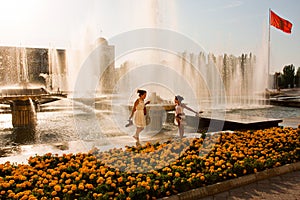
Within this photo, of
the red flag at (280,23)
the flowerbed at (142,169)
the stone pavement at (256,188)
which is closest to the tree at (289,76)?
the red flag at (280,23)

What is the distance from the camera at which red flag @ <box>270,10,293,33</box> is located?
24.9 metres

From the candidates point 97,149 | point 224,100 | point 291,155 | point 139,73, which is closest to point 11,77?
point 139,73

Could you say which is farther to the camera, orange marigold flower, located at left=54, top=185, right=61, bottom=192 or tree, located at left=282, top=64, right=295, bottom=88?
tree, located at left=282, top=64, right=295, bottom=88

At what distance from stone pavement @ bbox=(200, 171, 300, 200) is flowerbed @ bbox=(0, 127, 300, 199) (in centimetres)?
28

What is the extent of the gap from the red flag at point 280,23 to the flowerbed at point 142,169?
2114 cm

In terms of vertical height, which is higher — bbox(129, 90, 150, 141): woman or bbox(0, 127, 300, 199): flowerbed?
bbox(129, 90, 150, 141): woman

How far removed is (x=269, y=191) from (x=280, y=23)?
24.7 meters

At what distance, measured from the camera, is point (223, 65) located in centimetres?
3212

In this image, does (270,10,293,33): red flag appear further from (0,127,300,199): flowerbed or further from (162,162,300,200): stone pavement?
(162,162,300,200): stone pavement

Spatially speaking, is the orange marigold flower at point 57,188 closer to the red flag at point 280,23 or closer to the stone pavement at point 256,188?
the stone pavement at point 256,188

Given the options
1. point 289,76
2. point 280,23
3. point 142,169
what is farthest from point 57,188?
point 289,76

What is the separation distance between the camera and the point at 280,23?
25.2m

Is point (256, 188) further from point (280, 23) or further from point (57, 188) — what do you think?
point (280, 23)

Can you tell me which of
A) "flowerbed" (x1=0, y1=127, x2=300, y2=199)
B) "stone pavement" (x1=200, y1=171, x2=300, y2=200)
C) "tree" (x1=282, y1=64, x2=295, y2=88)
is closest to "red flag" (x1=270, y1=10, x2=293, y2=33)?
"flowerbed" (x1=0, y1=127, x2=300, y2=199)
